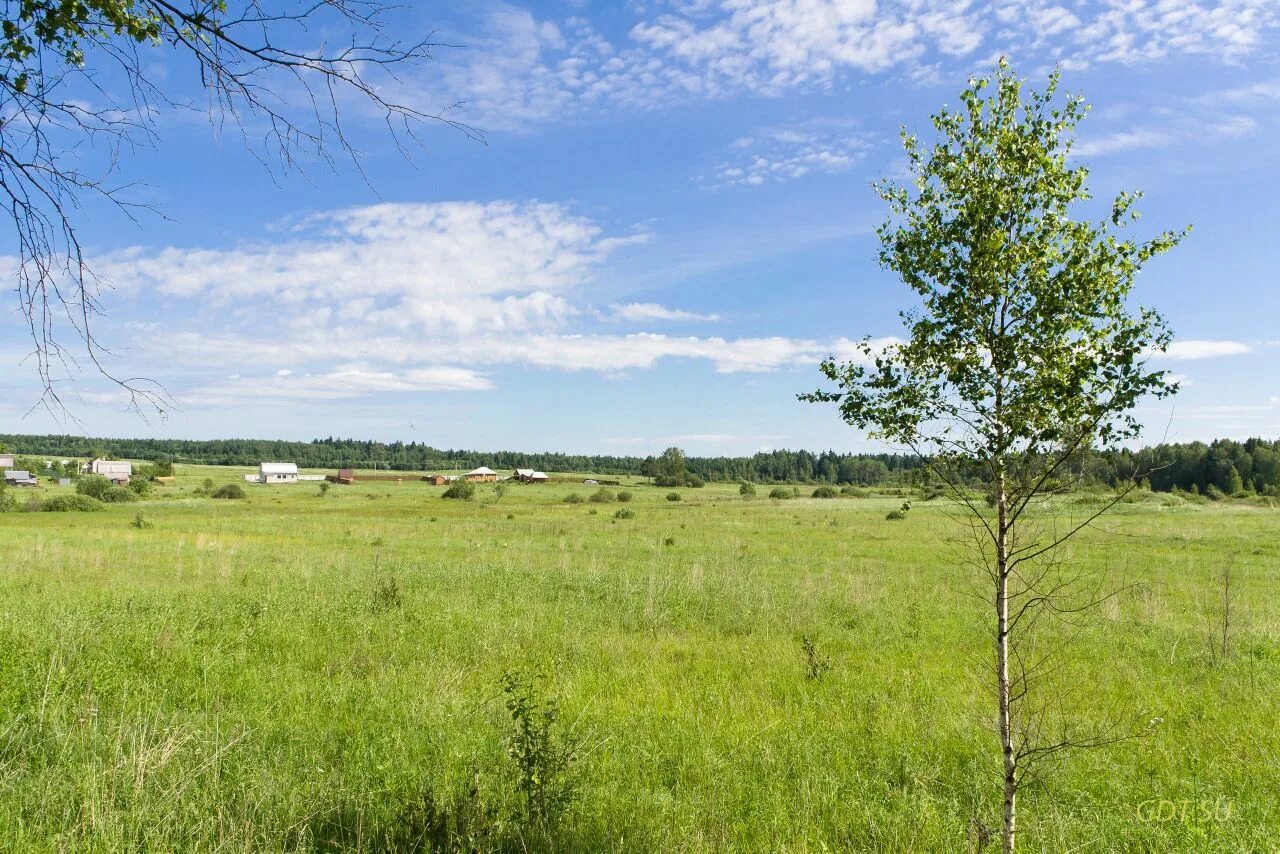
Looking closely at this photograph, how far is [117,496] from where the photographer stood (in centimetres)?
6738

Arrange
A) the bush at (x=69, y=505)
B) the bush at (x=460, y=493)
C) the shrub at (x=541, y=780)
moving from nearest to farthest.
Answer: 1. the shrub at (x=541, y=780)
2. the bush at (x=69, y=505)
3. the bush at (x=460, y=493)

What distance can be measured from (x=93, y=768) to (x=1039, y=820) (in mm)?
7391

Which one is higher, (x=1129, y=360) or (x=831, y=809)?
(x=1129, y=360)

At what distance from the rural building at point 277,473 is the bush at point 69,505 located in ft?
232

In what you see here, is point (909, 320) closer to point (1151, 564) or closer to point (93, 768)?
point (93, 768)

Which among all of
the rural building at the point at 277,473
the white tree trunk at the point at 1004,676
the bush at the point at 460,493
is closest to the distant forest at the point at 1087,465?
the white tree trunk at the point at 1004,676

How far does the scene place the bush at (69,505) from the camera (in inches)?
2048

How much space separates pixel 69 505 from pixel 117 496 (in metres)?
16.0

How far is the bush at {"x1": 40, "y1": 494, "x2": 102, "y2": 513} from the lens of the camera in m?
52.0

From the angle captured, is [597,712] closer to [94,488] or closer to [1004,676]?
[1004,676]

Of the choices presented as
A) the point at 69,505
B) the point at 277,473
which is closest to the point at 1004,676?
the point at 69,505

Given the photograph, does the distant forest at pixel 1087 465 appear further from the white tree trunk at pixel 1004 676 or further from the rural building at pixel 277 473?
the rural building at pixel 277 473

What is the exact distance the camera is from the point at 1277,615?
1437cm

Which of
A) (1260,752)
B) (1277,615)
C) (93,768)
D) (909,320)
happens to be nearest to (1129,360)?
(909,320)
